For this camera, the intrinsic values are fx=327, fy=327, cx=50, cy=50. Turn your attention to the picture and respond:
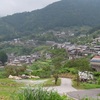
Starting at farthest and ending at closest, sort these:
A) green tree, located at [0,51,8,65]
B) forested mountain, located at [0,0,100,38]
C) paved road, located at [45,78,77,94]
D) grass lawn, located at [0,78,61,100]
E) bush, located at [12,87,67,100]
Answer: forested mountain, located at [0,0,100,38], green tree, located at [0,51,8,65], paved road, located at [45,78,77,94], grass lawn, located at [0,78,61,100], bush, located at [12,87,67,100]

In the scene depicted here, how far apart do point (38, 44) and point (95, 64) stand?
89882 mm

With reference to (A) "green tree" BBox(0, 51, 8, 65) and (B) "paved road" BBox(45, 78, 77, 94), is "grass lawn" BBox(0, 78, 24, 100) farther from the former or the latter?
(A) "green tree" BBox(0, 51, 8, 65)

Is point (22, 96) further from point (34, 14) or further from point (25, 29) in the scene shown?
point (34, 14)

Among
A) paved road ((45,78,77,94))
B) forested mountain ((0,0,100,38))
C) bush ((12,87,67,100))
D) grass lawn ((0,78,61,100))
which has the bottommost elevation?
paved road ((45,78,77,94))

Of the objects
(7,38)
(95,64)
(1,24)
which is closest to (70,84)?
(95,64)

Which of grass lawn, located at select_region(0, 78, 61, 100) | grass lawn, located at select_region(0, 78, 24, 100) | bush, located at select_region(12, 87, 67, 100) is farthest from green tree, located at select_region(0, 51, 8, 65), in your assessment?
bush, located at select_region(12, 87, 67, 100)

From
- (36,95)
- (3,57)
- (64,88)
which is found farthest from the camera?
(3,57)

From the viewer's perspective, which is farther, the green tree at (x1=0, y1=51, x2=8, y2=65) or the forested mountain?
the forested mountain

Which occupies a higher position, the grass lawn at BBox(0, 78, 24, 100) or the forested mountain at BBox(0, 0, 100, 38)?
the forested mountain at BBox(0, 0, 100, 38)

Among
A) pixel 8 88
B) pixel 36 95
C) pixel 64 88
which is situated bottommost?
pixel 64 88

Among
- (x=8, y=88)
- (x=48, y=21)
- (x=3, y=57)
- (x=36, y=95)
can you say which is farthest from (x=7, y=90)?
(x=48, y=21)

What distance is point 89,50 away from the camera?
3206 inches

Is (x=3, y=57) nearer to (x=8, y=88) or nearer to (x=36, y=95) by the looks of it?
(x=8, y=88)

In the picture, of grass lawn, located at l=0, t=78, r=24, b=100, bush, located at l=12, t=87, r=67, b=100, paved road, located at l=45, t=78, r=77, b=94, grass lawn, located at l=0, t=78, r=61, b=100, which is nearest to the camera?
bush, located at l=12, t=87, r=67, b=100
